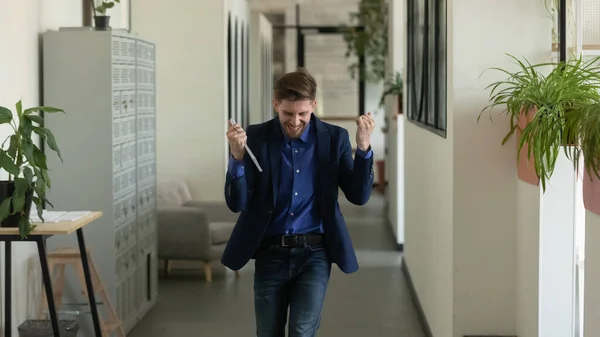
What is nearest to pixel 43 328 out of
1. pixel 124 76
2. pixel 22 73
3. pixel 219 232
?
pixel 22 73

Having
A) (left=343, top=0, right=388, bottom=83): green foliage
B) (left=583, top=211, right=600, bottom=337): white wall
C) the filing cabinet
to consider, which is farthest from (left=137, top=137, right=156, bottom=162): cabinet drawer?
(left=343, top=0, right=388, bottom=83): green foliage

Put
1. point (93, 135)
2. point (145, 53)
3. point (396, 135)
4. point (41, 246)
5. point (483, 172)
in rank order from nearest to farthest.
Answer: point (41, 246)
point (483, 172)
point (93, 135)
point (145, 53)
point (396, 135)

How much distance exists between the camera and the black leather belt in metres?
4.00

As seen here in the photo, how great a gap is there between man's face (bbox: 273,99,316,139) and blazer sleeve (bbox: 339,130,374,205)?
0.20 meters

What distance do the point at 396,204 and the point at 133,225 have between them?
4608 mm

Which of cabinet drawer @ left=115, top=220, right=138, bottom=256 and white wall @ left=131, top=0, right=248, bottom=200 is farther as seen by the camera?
white wall @ left=131, top=0, right=248, bottom=200

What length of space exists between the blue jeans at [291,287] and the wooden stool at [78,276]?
6.98 ft

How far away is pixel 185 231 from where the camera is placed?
28.1ft

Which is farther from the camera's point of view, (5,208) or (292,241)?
(5,208)

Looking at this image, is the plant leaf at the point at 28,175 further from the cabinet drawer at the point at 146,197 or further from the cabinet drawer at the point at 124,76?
the cabinet drawer at the point at 146,197

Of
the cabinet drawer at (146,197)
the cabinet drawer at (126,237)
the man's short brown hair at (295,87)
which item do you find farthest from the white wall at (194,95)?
the man's short brown hair at (295,87)

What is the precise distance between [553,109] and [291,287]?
139 centimetres

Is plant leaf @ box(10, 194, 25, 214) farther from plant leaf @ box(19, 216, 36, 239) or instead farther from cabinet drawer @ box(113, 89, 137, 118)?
cabinet drawer @ box(113, 89, 137, 118)

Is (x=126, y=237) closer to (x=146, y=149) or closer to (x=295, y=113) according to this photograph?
(x=146, y=149)
